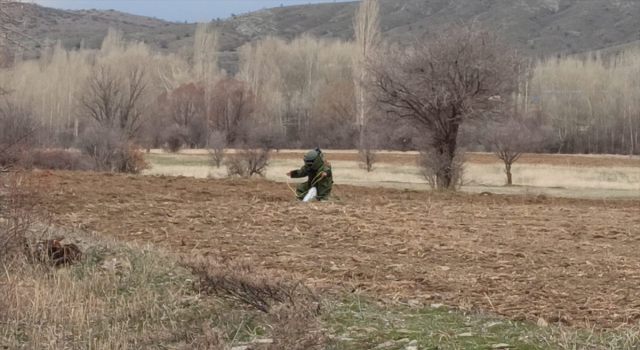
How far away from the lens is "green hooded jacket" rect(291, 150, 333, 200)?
15834 millimetres

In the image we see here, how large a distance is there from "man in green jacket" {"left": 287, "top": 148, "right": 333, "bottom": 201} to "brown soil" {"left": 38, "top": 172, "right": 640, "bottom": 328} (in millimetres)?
859

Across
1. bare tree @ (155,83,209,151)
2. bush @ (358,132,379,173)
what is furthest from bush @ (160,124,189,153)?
bush @ (358,132,379,173)

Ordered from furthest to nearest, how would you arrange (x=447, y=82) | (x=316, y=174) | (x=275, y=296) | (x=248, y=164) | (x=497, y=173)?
(x=497, y=173) < (x=248, y=164) < (x=447, y=82) < (x=316, y=174) < (x=275, y=296)

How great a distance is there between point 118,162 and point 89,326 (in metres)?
26.8

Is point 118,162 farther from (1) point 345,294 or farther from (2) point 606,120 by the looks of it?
(2) point 606,120

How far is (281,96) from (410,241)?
252 ft

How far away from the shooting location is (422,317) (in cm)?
691

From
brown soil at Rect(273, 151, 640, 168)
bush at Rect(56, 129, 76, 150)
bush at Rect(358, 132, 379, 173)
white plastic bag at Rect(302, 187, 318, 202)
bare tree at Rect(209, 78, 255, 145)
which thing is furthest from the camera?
bare tree at Rect(209, 78, 255, 145)

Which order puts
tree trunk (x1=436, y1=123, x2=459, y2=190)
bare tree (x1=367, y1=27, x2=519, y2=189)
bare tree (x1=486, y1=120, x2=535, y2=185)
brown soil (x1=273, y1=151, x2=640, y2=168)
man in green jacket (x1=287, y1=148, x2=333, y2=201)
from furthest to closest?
brown soil (x1=273, y1=151, x2=640, y2=168), bare tree (x1=486, y1=120, x2=535, y2=185), tree trunk (x1=436, y1=123, x2=459, y2=190), bare tree (x1=367, y1=27, x2=519, y2=189), man in green jacket (x1=287, y1=148, x2=333, y2=201)

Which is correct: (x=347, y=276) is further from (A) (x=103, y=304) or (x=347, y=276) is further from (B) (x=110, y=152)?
(B) (x=110, y=152)

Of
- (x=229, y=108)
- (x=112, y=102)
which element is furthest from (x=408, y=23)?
(x=112, y=102)

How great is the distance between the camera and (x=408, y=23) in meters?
145

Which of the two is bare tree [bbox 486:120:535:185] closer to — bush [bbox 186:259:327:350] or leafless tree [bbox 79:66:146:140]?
leafless tree [bbox 79:66:146:140]

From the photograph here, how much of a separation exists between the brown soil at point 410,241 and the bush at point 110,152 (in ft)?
46.2
